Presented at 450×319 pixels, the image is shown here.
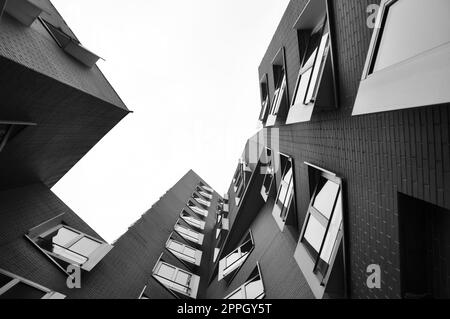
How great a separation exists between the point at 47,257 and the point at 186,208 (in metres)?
15.3

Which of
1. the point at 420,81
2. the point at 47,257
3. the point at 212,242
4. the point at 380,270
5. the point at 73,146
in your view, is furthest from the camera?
the point at 212,242

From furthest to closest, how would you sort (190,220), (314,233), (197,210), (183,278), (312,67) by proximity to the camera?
(197,210) < (190,220) < (183,278) < (312,67) < (314,233)

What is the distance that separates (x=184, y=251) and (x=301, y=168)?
11652 mm

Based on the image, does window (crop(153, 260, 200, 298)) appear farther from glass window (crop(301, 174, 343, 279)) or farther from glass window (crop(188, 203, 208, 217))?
glass window (crop(188, 203, 208, 217))

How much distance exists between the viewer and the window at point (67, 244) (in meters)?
10.6

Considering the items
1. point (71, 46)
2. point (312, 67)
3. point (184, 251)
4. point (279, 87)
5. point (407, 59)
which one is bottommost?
point (184, 251)

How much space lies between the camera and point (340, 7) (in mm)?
5723

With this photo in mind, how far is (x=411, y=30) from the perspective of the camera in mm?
3322

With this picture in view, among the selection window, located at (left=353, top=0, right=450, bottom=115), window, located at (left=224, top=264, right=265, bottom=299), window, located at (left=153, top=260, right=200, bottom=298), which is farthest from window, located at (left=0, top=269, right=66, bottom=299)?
window, located at (left=353, top=0, right=450, bottom=115)

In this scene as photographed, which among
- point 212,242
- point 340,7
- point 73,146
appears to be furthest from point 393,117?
point 212,242

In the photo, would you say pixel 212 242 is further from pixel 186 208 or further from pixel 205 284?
pixel 205 284

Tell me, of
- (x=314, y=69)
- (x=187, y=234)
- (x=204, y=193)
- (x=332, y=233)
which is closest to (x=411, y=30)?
(x=314, y=69)

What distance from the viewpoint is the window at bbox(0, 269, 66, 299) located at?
25.5 ft

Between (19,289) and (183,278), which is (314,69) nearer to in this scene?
(19,289)
